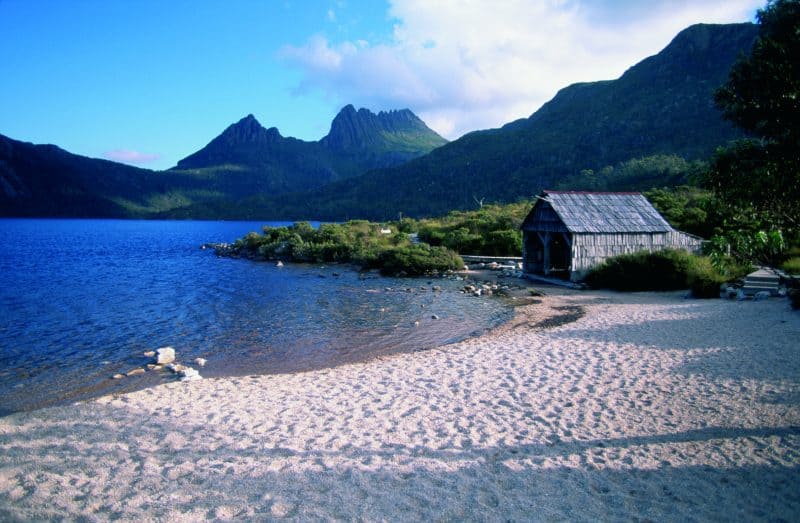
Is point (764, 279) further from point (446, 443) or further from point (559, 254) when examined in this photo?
point (446, 443)

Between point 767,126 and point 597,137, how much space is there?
8387 cm

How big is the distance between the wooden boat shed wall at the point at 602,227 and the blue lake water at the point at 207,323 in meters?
5.55

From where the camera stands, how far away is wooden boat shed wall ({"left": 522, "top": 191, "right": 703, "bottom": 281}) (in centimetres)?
2159

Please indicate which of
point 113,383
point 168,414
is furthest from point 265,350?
point 168,414

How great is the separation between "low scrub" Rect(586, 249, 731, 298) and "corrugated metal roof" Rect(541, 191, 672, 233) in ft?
5.35

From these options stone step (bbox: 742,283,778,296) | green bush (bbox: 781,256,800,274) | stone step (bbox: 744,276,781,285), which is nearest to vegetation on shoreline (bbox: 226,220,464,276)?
stone step (bbox: 744,276,781,285)

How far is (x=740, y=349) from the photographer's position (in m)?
10.1

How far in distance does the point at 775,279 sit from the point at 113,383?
20.0 metres

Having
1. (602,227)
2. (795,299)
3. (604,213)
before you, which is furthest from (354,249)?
(795,299)

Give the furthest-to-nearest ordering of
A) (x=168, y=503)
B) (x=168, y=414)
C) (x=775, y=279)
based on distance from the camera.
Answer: (x=775, y=279) < (x=168, y=414) < (x=168, y=503)

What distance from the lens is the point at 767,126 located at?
661 cm

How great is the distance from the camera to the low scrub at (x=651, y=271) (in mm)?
20078

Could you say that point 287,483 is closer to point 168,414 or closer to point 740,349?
point 168,414

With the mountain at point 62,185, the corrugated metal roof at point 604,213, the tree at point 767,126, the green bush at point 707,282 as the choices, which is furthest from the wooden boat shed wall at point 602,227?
the mountain at point 62,185
